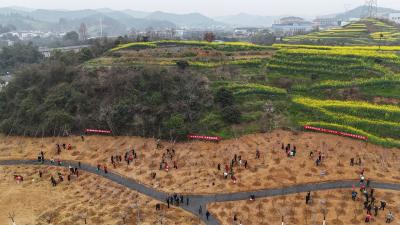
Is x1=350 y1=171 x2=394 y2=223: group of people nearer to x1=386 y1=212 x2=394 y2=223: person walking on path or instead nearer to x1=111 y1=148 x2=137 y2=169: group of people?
x1=386 y1=212 x2=394 y2=223: person walking on path

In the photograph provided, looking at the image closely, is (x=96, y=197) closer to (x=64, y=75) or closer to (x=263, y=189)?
(x=263, y=189)

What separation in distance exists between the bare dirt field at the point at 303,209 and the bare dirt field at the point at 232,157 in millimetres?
2151

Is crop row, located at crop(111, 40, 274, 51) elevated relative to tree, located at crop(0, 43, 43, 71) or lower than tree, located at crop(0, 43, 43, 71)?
elevated

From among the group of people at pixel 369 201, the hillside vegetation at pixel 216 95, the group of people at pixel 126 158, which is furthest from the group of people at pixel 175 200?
the group of people at pixel 369 201

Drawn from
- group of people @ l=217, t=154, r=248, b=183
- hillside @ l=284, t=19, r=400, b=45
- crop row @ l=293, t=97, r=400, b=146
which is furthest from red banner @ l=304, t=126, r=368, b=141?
hillside @ l=284, t=19, r=400, b=45

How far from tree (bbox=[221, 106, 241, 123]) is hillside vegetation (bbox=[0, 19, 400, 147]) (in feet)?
0.42

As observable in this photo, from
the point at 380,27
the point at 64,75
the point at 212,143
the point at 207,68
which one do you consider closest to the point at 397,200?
the point at 212,143

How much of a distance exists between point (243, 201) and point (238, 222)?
114 inches

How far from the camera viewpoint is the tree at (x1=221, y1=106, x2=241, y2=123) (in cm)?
4309

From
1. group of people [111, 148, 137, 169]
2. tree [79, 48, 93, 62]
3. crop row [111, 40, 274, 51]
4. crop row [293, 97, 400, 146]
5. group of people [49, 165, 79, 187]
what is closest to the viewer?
group of people [49, 165, 79, 187]

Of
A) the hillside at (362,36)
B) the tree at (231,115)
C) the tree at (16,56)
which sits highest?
the hillside at (362,36)

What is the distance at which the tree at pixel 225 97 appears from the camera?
45.5 m

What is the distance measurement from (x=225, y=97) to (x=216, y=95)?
1.45 m

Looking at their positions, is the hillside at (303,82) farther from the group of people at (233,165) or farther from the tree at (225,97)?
the group of people at (233,165)
